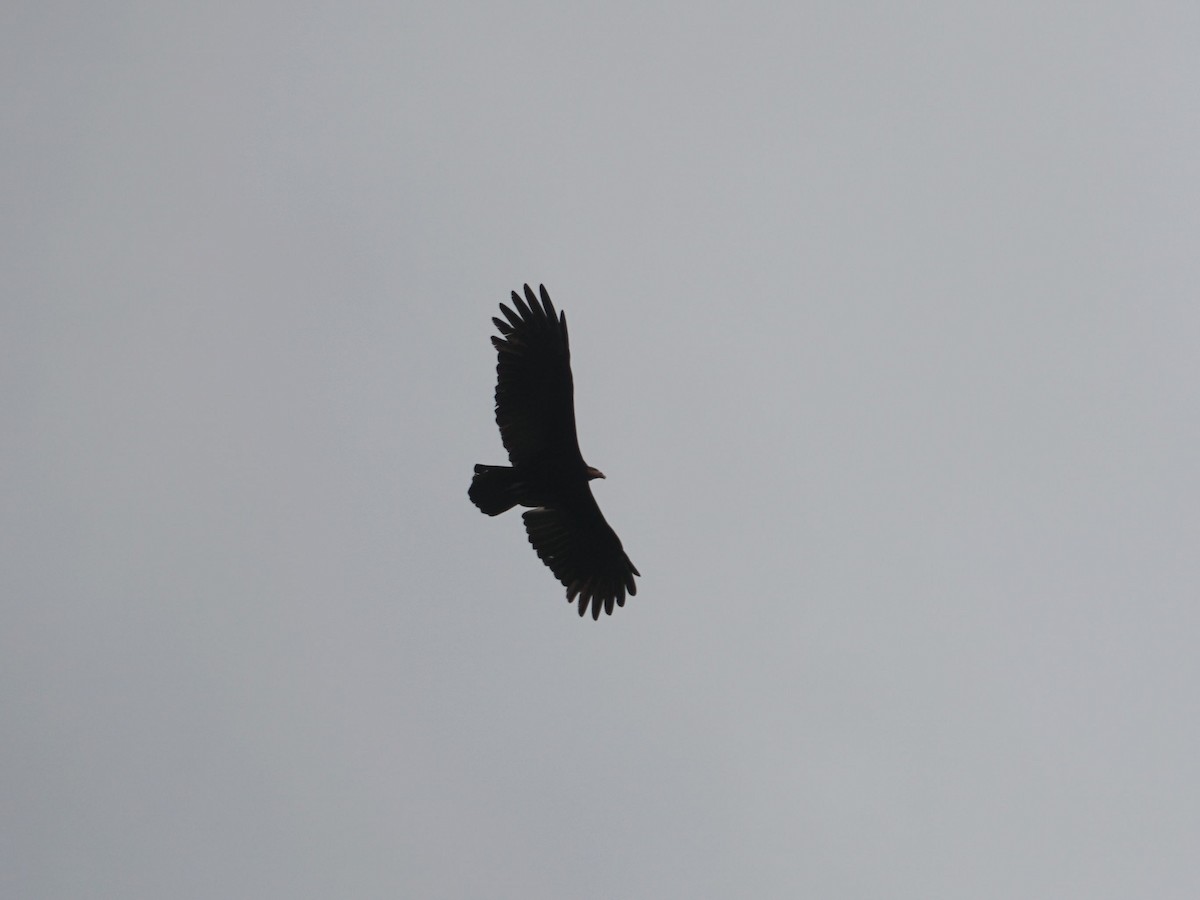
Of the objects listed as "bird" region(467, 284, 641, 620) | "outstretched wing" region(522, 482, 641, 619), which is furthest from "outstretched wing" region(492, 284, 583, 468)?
"outstretched wing" region(522, 482, 641, 619)

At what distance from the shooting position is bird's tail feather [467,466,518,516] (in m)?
20.1

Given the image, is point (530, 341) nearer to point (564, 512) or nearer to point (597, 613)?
point (564, 512)

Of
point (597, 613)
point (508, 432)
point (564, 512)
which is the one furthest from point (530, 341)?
point (597, 613)

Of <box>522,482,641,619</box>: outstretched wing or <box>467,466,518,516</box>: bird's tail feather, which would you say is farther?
<box>522,482,641,619</box>: outstretched wing

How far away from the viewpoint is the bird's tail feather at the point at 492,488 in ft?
65.8

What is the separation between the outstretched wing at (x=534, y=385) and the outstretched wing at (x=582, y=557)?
1.68m

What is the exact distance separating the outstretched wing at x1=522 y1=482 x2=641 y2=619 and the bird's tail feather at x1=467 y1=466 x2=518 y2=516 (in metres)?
1.44

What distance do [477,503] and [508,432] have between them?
1.26 meters

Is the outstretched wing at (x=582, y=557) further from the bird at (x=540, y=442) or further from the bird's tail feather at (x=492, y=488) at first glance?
the bird's tail feather at (x=492, y=488)

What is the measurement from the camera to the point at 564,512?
21.5 meters

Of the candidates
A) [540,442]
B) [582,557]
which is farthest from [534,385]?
[582,557]

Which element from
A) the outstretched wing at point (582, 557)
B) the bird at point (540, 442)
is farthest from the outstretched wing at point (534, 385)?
the outstretched wing at point (582, 557)

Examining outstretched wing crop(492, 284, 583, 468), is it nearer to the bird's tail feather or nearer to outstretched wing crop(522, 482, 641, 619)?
the bird's tail feather

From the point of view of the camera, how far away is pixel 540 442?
20.2 m
